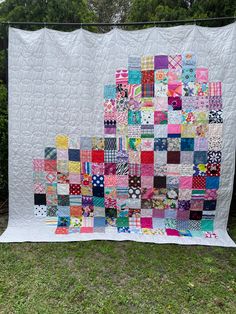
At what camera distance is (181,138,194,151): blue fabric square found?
2.44 metres

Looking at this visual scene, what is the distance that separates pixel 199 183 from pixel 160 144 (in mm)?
487

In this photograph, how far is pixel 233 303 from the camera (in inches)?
64.8

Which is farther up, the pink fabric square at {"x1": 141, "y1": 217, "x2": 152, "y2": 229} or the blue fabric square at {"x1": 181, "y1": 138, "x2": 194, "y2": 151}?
the blue fabric square at {"x1": 181, "y1": 138, "x2": 194, "y2": 151}

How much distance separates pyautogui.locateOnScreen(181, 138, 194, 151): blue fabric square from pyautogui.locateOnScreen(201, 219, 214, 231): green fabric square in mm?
660

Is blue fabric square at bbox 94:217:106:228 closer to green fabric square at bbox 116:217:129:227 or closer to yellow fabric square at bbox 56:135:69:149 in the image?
green fabric square at bbox 116:217:129:227

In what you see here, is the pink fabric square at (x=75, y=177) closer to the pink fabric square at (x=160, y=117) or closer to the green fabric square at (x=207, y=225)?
the pink fabric square at (x=160, y=117)

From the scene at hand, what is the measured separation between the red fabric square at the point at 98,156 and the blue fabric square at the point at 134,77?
670mm

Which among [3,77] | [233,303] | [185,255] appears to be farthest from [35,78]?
[233,303]

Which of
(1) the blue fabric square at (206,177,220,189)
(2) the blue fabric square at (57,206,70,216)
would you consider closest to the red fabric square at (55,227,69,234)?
(2) the blue fabric square at (57,206,70,216)

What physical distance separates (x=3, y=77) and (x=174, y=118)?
6.88 ft

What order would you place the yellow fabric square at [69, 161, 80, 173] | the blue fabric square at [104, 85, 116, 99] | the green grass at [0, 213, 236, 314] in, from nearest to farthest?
1. the green grass at [0, 213, 236, 314]
2. the blue fabric square at [104, 85, 116, 99]
3. the yellow fabric square at [69, 161, 80, 173]

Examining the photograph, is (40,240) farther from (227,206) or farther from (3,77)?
(3,77)

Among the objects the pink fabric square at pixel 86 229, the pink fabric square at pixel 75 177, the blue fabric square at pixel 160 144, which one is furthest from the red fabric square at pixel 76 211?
the blue fabric square at pixel 160 144

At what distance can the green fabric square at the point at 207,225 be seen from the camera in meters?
2.51
